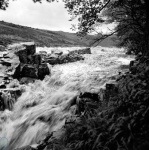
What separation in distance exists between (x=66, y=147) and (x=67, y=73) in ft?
34.4

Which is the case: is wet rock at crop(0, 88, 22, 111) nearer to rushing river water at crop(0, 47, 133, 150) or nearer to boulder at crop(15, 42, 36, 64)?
rushing river water at crop(0, 47, 133, 150)

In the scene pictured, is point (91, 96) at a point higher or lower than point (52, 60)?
lower

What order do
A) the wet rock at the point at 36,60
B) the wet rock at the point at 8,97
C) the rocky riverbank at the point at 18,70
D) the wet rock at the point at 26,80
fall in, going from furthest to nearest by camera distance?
1. the wet rock at the point at 36,60
2. the wet rock at the point at 26,80
3. the rocky riverbank at the point at 18,70
4. the wet rock at the point at 8,97

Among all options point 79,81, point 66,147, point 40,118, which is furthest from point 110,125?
point 79,81

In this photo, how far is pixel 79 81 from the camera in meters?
12.5

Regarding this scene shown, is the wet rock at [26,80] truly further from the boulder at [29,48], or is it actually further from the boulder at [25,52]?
the boulder at [29,48]

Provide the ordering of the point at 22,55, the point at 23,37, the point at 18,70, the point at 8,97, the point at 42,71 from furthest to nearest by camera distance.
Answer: the point at 23,37 → the point at 22,55 → the point at 42,71 → the point at 18,70 → the point at 8,97

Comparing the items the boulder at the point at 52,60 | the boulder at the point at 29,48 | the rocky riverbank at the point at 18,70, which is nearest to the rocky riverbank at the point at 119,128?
the rocky riverbank at the point at 18,70

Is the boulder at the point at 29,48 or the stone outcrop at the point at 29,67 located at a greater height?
the boulder at the point at 29,48

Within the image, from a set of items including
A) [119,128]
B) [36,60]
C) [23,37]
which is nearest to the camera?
[119,128]

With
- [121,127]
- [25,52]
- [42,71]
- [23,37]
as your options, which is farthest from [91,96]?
[23,37]

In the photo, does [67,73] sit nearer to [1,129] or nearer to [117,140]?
[1,129]

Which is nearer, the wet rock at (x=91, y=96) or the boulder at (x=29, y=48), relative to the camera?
the wet rock at (x=91, y=96)

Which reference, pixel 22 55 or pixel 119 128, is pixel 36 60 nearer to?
pixel 22 55
